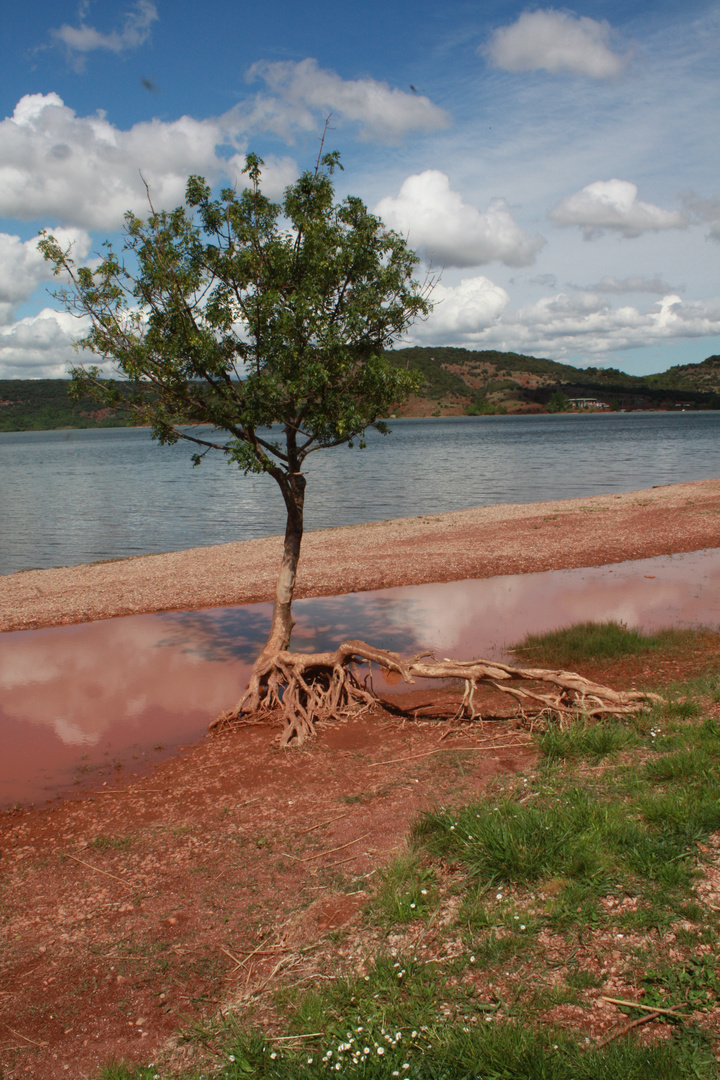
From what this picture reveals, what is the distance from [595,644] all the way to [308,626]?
239 inches

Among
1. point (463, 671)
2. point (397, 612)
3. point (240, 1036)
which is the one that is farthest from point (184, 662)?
point (240, 1036)

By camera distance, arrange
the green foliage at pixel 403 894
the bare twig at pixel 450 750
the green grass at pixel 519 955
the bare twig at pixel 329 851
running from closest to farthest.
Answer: the green grass at pixel 519 955, the green foliage at pixel 403 894, the bare twig at pixel 329 851, the bare twig at pixel 450 750

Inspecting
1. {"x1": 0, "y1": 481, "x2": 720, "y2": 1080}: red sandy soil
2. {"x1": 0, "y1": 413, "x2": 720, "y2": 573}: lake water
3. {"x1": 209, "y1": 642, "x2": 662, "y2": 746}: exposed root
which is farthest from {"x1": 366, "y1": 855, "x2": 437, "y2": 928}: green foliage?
{"x1": 0, "y1": 413, "x2": 720, "y2": 573}: lake water

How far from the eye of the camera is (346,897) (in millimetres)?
5609

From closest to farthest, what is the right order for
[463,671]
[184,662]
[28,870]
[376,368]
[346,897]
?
[346,897] < [28,870] < [463,671] < [376,368] < [184,662]

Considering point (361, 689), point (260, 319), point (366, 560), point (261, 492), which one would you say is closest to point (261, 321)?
point (260, 319)

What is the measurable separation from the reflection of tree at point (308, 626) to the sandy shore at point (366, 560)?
0.99 m

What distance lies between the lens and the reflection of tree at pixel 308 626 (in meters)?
14.3

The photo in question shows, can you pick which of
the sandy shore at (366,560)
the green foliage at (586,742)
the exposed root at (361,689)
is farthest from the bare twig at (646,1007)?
the sandy shore at (366,560)

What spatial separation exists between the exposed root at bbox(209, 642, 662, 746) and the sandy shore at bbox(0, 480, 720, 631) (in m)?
7.56

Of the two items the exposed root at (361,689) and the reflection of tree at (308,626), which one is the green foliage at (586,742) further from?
the reflection of tree at (308,626)

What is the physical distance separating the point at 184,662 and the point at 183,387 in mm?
5325

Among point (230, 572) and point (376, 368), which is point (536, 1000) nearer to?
point (376, 368)

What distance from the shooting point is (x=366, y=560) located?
22234 millimetres
